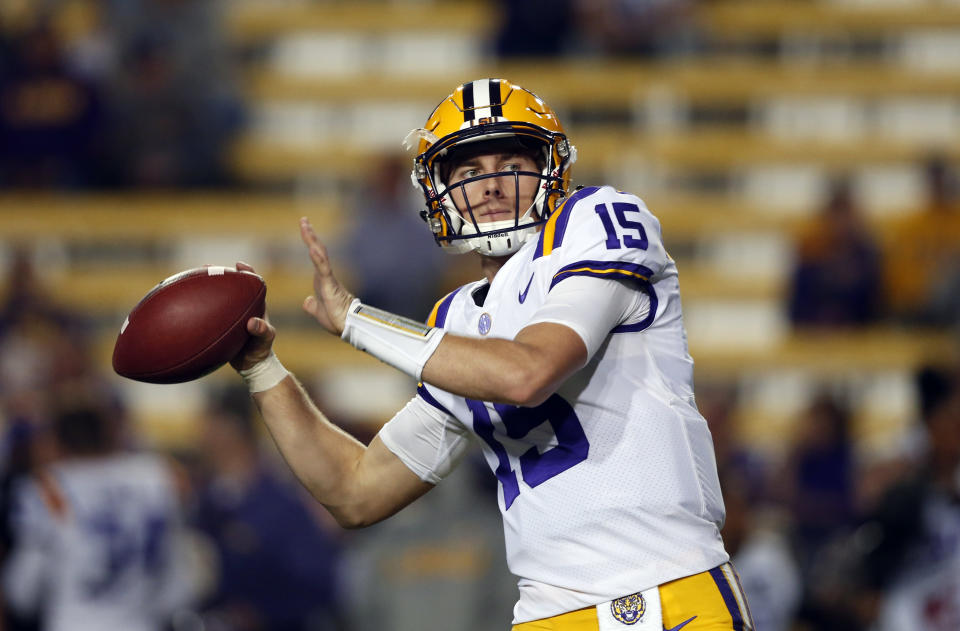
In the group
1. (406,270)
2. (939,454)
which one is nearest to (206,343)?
(939,454)

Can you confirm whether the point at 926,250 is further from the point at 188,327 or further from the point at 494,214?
the point at 188,327

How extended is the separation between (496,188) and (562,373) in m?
0.71

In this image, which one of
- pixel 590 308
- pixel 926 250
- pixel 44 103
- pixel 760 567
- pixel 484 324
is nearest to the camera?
pixel 590 308

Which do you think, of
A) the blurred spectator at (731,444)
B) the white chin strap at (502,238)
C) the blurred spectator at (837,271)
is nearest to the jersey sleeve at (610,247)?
the white chin strap at (502,238)

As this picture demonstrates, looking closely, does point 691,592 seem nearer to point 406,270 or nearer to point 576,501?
point 576,501

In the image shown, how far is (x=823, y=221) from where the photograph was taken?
8.43 meters

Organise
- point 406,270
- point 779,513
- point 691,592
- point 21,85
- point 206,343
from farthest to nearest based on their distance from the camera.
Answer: point 21,85, point 406,270, point 779,513, point 206,343, point 691,592

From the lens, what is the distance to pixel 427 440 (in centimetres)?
352

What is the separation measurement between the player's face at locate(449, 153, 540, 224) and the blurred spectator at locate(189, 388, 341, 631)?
3470 millimetres

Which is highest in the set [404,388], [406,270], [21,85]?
[21,85]

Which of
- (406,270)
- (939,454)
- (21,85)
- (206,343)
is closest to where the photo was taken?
Result: (206,343)

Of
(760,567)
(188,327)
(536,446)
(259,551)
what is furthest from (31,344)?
(536,446)

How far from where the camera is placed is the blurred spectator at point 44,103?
9797mm

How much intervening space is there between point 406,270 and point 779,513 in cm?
272
